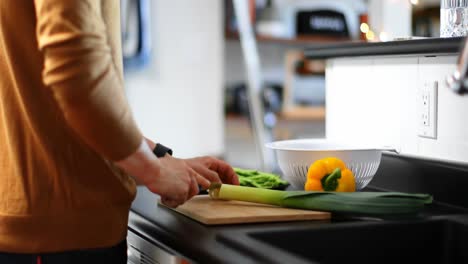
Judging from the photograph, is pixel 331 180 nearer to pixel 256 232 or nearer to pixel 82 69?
pixel 256 232

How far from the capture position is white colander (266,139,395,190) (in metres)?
1.44

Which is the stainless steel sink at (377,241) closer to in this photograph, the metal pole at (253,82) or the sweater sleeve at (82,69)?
the sweater sleeve at (82,69)

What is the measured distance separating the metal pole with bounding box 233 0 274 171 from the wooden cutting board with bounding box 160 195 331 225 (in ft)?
8.33

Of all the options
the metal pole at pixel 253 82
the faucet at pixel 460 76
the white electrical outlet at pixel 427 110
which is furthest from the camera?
the metal pole at pixel 253 82

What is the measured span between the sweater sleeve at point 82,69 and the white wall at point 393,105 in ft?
2.22

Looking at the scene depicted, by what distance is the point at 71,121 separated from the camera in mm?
1018

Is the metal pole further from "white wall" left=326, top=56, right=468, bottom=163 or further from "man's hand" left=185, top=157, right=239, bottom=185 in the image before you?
"man's hand" left=185, top=157, right=239, bottom=185

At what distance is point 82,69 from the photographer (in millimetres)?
991

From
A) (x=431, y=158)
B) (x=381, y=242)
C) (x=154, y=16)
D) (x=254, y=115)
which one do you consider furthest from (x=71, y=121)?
(x=254, y=115)

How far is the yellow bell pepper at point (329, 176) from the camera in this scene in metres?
1.38

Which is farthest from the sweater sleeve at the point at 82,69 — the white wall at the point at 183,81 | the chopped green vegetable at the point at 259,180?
the white wall at the point at 183,81

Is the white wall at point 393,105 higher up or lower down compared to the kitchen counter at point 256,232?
higher up

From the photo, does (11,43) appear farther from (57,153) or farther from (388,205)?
(388,205)

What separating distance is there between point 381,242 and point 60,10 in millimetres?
618
